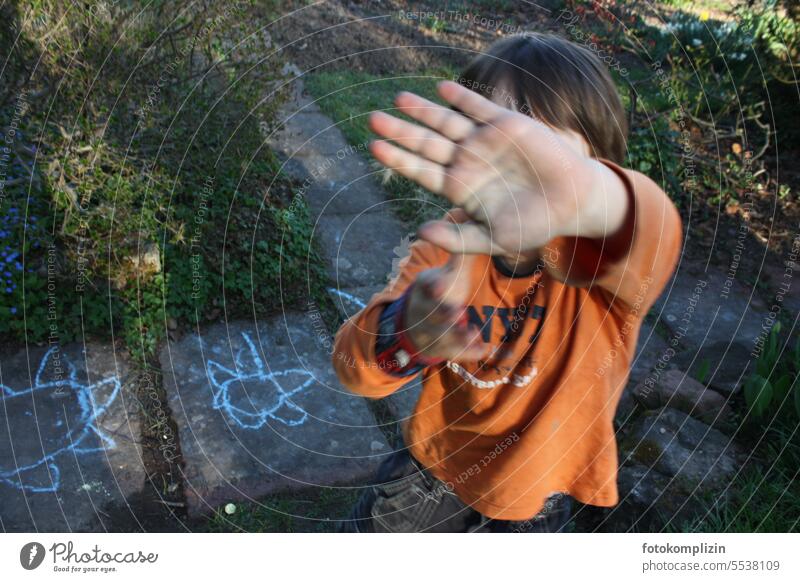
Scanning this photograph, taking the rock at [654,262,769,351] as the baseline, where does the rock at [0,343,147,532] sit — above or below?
below

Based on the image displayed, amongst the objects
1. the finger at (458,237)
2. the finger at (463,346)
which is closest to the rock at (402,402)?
the finger at (463,346)

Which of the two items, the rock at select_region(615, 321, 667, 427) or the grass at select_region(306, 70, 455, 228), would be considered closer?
the rock at select_region(615, 321, 667, 427)

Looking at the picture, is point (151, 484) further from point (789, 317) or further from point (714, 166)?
point (714, 166)

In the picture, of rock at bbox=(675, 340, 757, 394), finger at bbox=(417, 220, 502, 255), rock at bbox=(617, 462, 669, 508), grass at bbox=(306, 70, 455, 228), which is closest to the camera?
finger at bbox=(417, 220, 502, 255)

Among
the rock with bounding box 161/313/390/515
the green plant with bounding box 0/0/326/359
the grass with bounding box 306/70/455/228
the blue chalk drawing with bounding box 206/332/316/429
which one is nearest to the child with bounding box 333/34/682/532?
the rock with bounding box 161/313/390/515

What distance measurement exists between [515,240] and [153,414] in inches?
37.9

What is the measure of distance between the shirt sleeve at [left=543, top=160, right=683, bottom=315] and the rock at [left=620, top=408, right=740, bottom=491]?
0.64 m

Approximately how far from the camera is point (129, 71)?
1.28 m

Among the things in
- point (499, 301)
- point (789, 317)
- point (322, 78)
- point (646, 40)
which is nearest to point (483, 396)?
point (499, 301)

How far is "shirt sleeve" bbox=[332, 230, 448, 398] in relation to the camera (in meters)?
0.83

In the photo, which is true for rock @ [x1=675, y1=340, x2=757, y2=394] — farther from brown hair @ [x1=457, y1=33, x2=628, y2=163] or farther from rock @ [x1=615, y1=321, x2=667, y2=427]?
brown hair @ [x1=457, y1=33, x2=628, y2=163]

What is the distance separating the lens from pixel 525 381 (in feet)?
2.83

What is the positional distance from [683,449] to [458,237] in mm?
942
